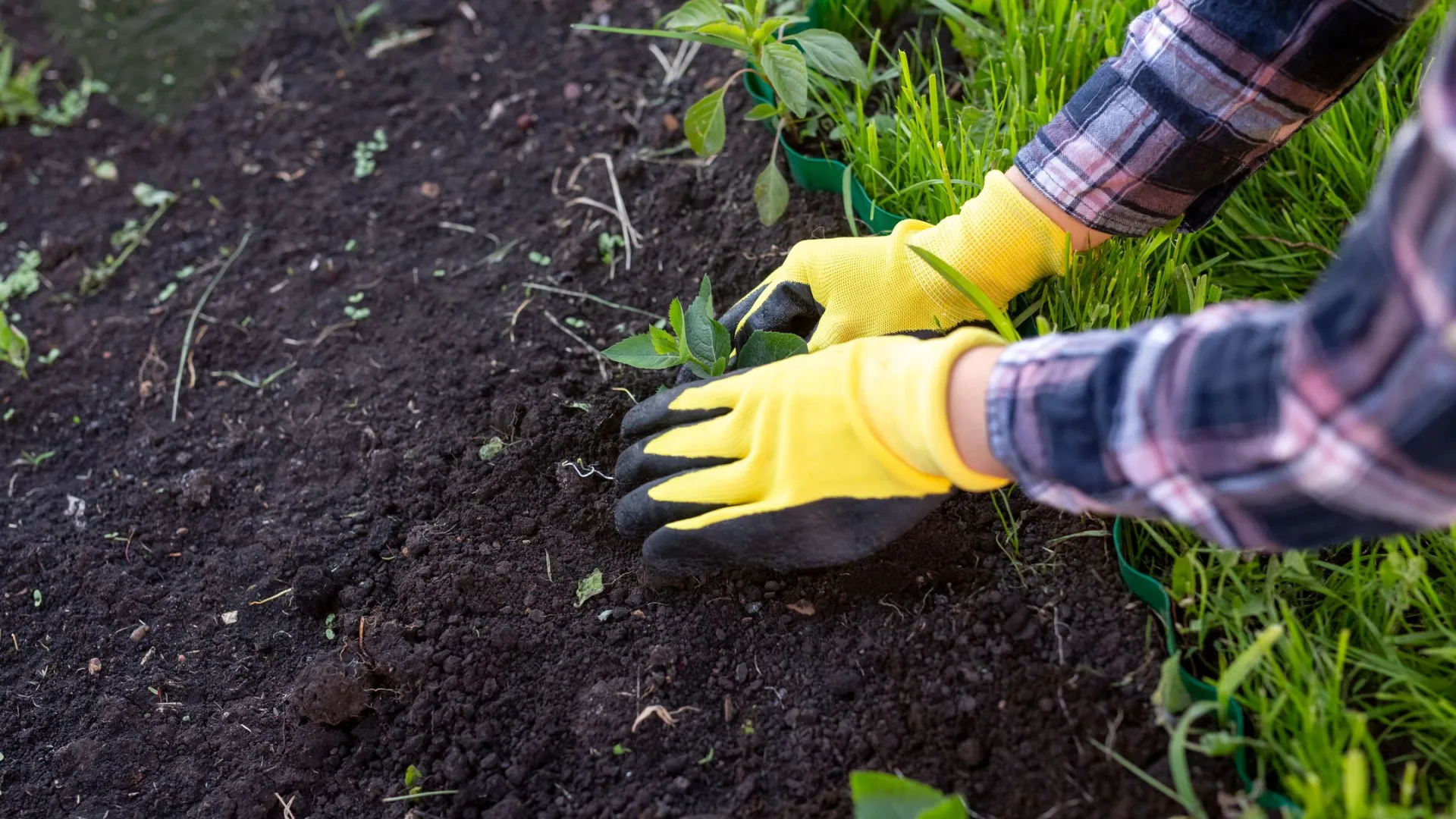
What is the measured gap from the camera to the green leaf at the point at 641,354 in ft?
5.11

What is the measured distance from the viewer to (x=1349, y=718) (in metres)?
1.16

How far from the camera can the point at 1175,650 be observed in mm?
1323

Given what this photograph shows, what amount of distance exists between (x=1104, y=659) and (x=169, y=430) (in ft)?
5.76

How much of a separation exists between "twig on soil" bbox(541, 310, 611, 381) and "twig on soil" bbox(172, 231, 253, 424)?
772 millimetres

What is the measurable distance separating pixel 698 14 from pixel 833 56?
0.26 m

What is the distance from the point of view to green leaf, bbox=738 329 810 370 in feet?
5.13

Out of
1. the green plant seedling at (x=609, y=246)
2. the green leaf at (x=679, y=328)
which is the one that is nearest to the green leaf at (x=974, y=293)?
the green leaf at (x=679, y=328)

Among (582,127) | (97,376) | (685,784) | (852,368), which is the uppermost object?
(852,368)

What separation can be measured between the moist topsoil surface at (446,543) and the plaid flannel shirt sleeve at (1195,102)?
0.51m

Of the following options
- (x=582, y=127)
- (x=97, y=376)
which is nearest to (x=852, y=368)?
(x=582, y=127)

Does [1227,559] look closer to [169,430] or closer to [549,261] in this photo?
[549,261]

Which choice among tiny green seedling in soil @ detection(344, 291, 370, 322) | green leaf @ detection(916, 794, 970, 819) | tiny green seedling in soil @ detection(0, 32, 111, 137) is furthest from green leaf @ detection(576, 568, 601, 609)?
tiny green seedling in soil @ detection(0, 32, 111, 137)

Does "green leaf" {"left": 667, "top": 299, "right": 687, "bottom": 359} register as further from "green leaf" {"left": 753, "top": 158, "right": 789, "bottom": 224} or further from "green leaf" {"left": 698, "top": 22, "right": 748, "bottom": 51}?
"green leaf" {"left": 698, "top": 22, "right": 748, "bottom": 51}

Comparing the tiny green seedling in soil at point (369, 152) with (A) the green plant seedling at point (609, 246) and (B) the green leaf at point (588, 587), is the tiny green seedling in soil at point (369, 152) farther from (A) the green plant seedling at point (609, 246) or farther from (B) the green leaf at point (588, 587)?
(B) the green leaf at point (588, 587)
